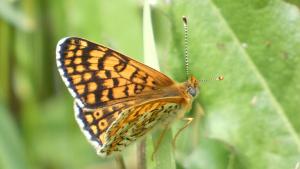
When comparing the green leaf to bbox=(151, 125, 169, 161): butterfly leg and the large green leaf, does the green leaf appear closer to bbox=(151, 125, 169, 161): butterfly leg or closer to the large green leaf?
bbox=(151, 125, 169, 161): butterfly leg

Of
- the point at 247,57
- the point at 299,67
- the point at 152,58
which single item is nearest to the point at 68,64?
the point at 152,58

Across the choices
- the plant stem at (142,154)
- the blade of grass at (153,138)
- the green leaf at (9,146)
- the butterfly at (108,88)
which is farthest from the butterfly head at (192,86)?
the green leaf at (9,146)

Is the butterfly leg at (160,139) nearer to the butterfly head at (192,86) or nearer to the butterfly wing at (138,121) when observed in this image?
the butterfly wing at (138,121)

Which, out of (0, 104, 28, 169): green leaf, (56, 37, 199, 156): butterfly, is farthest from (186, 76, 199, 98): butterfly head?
(0, 104, 28, 169): green leaf

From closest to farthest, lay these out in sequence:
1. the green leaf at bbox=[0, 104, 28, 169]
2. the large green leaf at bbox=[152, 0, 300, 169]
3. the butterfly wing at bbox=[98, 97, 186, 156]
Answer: the butterfly wing at bbox=[98, 97, 186, 156] → the large green leaf at bbox=[152, 0, 300, 169] → the green leaf at bbox=[0, 104, 28, 169]

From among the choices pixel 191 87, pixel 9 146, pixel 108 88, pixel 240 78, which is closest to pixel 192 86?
pixel 191 87

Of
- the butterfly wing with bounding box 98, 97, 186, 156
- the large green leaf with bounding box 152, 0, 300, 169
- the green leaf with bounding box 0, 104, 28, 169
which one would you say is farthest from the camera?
the green leaf with bounding box 0, 104, 28, 169

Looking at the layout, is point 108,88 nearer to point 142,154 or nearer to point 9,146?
point 142,154
